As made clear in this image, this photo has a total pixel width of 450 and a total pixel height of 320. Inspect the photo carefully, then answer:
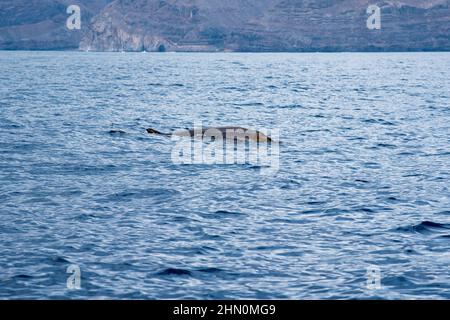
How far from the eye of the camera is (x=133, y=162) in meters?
26.5

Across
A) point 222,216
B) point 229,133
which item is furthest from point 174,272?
point 229,133

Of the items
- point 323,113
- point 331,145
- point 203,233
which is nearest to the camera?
point 203,233

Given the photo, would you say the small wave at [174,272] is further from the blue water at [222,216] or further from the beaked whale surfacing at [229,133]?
the beaked whale surfacing at [229,133]

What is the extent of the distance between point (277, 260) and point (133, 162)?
1265 cm

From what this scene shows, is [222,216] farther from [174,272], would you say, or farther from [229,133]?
[229,133]

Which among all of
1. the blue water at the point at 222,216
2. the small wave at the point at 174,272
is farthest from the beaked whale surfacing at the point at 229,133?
the small wave at the point at 174,272

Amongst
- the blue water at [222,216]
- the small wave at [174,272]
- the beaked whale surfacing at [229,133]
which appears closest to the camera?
the blue water at [222,216]

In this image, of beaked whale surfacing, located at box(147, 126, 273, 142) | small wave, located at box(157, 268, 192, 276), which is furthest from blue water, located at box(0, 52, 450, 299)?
beaked whale surfacing, located at box(147, 126, 273, 142)

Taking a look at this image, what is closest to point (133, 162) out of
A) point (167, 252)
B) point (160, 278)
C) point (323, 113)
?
point (167, 252)

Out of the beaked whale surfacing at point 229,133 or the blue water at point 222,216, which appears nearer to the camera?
the blue water at point 222,216

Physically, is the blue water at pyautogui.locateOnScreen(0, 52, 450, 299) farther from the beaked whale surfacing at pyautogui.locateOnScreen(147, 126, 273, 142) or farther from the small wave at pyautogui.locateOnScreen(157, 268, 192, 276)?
the beaked whale surfacing at pyautogui.locateOnScreen(147, 126, 273, 142)

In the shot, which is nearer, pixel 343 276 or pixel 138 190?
pixel 343 276
